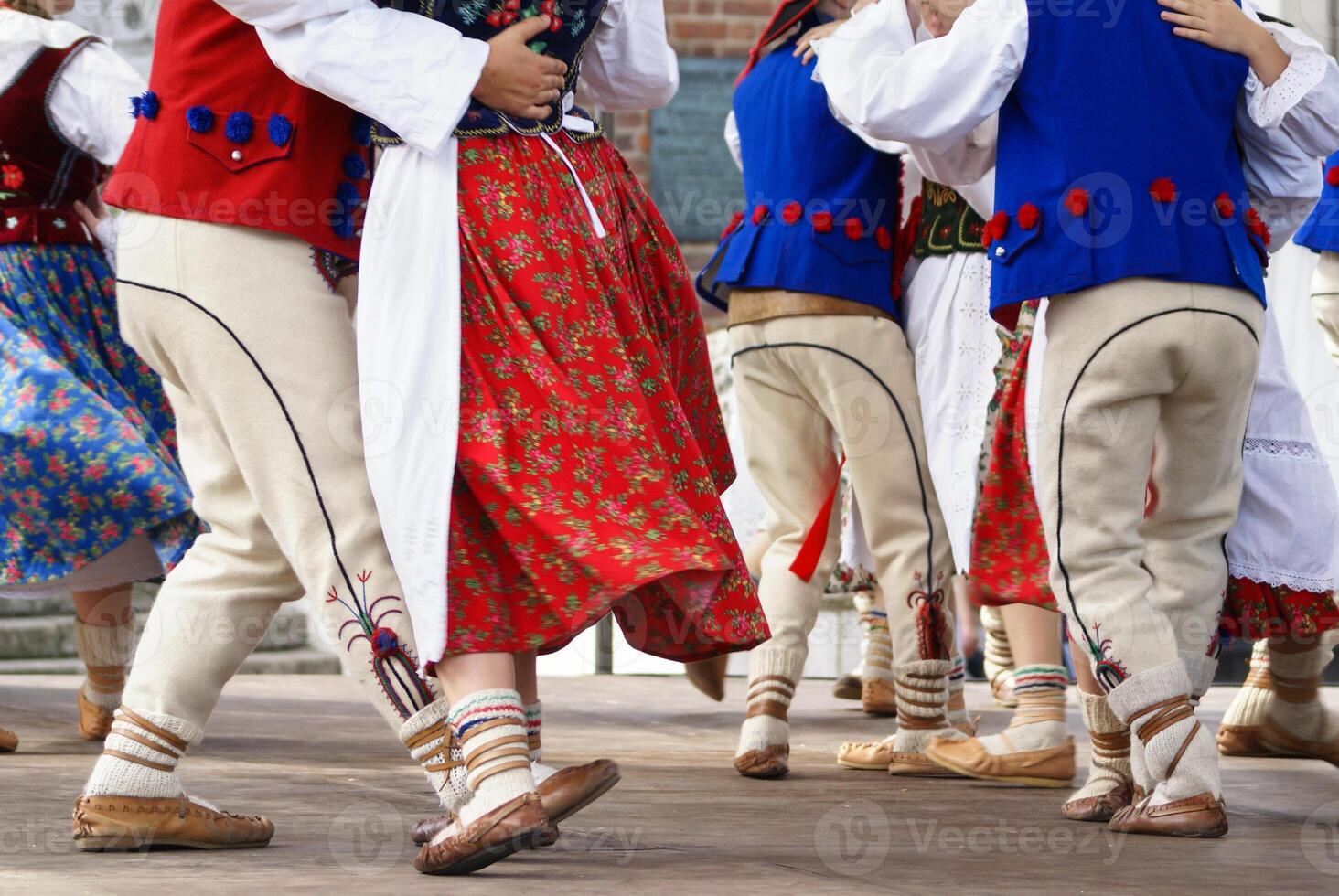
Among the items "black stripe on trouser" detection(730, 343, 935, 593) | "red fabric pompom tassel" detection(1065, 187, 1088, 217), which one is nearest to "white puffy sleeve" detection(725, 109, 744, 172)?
"black stripe on trouser" detection(730, 343, 935, 593)

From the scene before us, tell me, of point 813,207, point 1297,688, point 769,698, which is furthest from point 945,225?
point 1297,688

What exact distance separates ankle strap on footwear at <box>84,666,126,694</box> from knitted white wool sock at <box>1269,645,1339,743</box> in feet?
7.67

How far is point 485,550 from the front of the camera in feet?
7.42

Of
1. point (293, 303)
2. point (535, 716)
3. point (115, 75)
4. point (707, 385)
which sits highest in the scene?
point (115, 75)

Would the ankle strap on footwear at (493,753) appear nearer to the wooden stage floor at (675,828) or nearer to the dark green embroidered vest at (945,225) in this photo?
the wooden stage floor at (675,828)

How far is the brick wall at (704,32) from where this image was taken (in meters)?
6.46

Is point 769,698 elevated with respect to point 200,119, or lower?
lower

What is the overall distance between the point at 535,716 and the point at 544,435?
69cm

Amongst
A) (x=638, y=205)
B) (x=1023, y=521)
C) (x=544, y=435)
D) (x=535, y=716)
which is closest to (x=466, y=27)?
(x=638, y=205)

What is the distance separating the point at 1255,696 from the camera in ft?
11.9

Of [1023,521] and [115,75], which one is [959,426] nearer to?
[1023,521]

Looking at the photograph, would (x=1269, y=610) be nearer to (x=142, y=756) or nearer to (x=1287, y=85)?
(x=1287, y=85)

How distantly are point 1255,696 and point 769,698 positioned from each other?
3.34 feet

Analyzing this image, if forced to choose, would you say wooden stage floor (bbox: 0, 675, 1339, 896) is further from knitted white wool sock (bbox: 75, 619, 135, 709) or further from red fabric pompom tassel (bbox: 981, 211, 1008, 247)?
red fabric pompom tassel (bbox: 981, 211, 1008, 247)
